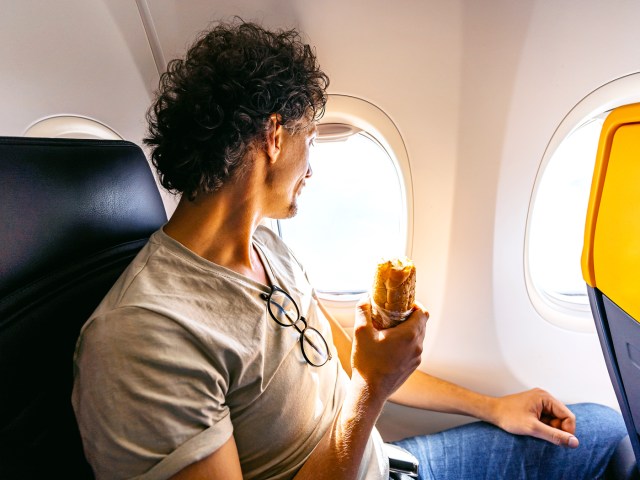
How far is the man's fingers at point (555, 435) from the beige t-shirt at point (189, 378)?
705 mm

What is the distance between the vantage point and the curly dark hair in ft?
2.97

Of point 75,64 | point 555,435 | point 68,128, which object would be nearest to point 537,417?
point 555,435

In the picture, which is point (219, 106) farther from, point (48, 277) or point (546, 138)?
point (546, 138)

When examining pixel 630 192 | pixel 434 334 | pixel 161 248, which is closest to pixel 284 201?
pixel 161 248

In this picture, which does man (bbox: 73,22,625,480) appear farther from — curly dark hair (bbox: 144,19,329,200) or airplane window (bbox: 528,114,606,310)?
airplane window (bbox: 528,114,606,310)

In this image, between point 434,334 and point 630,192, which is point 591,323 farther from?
point 630,192

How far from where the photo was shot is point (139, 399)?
0.66 m

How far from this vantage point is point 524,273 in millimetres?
1520

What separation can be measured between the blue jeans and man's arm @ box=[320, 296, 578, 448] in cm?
5

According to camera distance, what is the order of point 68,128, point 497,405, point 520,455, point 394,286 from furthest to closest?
point 497,405, point 520,455, point 68,128, point 394,286

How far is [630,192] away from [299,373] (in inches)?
32.3

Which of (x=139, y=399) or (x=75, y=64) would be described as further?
(x=75, y=64)

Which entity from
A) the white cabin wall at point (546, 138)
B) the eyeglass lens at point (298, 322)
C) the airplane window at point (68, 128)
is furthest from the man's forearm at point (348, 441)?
the airplane window at point (68, 128)

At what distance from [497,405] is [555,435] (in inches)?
8.2
